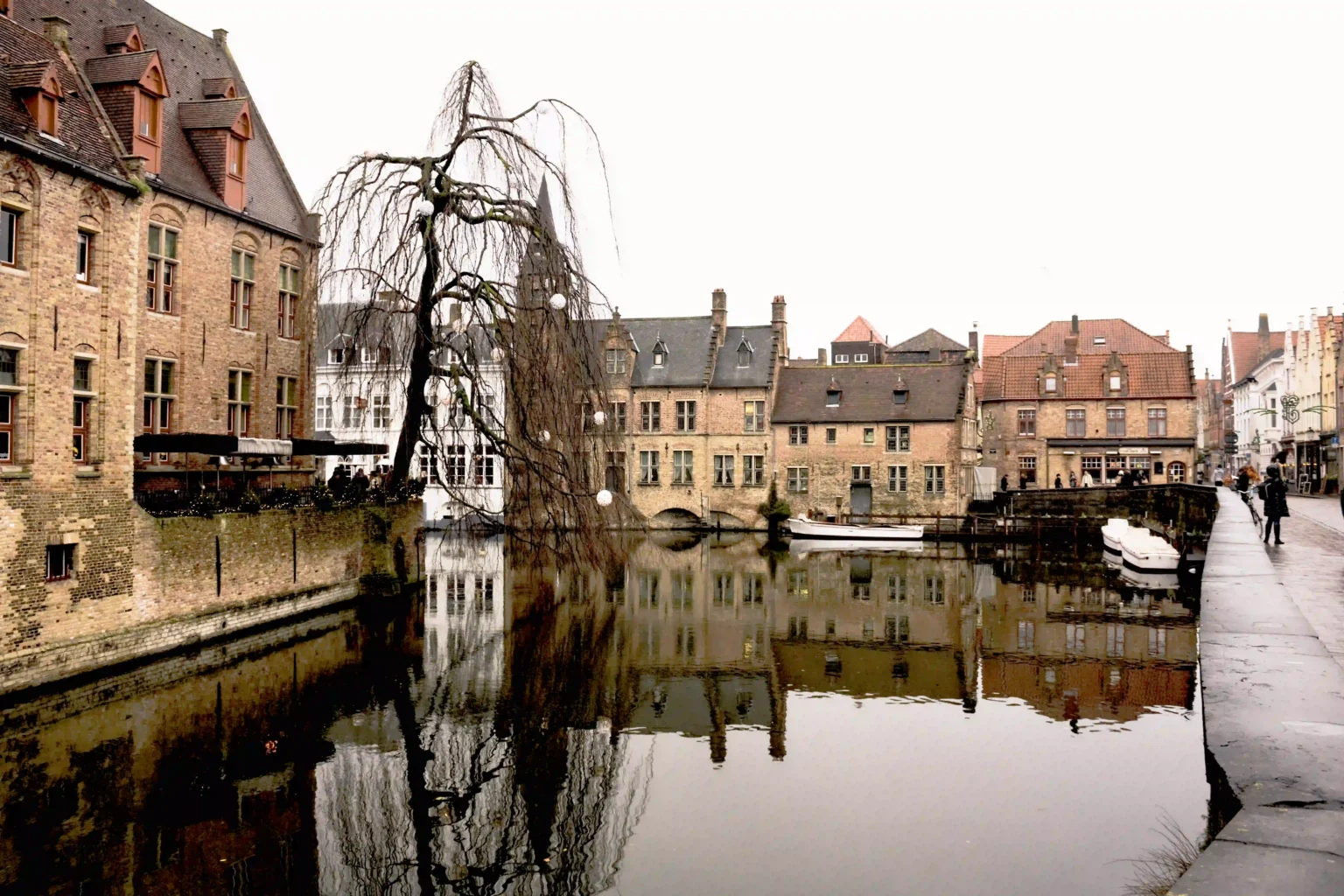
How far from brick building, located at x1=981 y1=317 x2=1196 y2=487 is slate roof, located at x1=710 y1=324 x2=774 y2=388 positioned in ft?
43.4

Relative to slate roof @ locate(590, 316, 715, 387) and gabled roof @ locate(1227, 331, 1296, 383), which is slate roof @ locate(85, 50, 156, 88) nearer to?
slate roof @ locate(590, 316, 715, 387)

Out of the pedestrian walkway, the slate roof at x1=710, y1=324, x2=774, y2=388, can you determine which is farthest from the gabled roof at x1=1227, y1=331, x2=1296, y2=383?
the pedestrian walkway

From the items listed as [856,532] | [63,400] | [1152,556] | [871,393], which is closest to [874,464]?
[871,393]

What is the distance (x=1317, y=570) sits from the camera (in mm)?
13992

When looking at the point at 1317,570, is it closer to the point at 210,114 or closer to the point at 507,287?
the point at 507,287

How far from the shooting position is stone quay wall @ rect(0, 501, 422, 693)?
1330cm

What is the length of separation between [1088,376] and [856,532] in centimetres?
1784

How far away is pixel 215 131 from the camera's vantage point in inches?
810

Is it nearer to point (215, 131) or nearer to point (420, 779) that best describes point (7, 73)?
point (215, 131)

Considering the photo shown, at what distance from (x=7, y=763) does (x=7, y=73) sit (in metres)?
9.07

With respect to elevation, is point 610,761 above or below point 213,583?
below

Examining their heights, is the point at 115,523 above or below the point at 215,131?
below

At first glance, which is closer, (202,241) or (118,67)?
(118,67)

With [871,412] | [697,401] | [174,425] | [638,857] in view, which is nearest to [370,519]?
[174,425]
